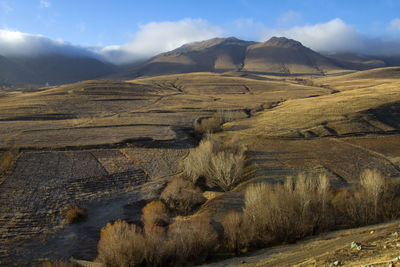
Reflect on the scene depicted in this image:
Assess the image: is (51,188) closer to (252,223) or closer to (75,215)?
(75,215)

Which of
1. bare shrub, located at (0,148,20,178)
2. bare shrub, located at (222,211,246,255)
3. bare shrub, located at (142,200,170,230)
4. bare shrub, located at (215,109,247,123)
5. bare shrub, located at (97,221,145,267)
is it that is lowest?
bare shrub, located at (142,200,170,230)

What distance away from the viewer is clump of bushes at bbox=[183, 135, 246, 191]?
3875 centimetres

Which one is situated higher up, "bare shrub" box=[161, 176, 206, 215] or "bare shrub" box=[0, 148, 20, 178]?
"bare shrub" box=[0, 148, 20, 178]

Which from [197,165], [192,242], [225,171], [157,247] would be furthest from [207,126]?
[157,247]

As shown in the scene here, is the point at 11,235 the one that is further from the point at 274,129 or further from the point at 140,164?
the point at 274,129

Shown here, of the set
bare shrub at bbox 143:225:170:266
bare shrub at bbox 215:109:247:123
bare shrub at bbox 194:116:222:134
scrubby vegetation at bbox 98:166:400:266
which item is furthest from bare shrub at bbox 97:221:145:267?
bare shrub at bbox 215:109:247:123

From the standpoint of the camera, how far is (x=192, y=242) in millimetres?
22797

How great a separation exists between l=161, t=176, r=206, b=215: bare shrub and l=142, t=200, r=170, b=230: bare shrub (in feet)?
4.77

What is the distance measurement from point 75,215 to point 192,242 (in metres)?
16.1

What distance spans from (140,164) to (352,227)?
33.1 meters

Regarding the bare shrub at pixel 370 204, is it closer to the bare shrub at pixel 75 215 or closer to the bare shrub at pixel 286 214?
the bare shrub at pixel 286 214

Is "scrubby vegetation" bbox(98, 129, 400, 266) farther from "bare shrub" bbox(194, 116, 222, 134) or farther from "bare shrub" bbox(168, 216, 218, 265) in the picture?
"bare shrub" bbox(194, 116, 222, 134)

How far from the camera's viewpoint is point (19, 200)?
3366 cm

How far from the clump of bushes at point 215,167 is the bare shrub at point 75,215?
15754 millimetres
